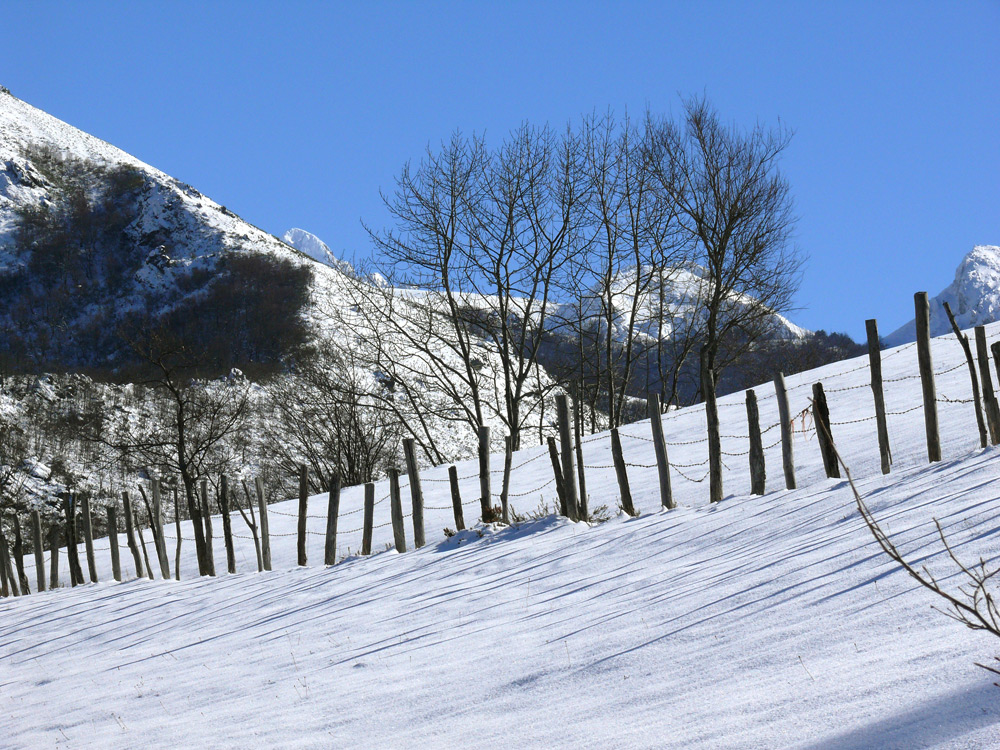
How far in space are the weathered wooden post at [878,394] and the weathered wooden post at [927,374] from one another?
43 centimetres

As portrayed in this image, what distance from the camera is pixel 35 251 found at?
115562 mm

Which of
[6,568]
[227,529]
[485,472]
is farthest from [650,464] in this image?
[6,568]

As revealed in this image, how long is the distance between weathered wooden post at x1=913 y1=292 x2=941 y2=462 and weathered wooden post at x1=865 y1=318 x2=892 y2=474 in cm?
43

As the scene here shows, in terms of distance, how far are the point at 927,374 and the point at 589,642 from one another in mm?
6096

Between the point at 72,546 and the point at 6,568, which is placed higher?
the point at 72,546

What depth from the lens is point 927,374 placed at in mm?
9555

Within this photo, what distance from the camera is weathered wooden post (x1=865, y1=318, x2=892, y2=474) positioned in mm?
9484

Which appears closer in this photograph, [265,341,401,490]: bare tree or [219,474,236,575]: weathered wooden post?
[219,474,236,575]: weathered wooden post

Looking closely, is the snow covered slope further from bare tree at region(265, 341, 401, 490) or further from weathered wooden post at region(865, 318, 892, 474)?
weathered wooden post at region(865, 318, 892, 474)

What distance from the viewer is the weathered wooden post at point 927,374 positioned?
9266mm

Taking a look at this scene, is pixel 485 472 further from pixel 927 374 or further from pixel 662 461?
pixel 927 374

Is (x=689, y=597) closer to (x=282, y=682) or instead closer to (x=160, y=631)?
(x=282, y=682)

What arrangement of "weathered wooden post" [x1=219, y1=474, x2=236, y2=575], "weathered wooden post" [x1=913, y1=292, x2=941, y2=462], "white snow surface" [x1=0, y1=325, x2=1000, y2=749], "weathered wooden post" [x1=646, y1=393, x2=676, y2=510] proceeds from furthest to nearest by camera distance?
1. "weathered wooden post" [x1=219, y1=474, x2=236, y2=575]
2. "weathered wooden post" [x1=646, y1=393, x2=676, y2=510]
3. "weathered wooden post" [x1=913, y1=292, x2=941, y2=462]
4. "white snow surface" [x1=0, y1=325, x2=1000, y2=749]

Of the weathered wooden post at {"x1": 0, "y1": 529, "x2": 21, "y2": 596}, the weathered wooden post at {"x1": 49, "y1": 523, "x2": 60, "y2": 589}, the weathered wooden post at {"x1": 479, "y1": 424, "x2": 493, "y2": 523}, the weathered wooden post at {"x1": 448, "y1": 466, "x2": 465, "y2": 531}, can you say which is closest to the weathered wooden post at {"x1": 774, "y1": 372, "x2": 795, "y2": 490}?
the weathered wooden post at {"x1": 479, "y1": 424, "x2": 493, "y2": 523}
